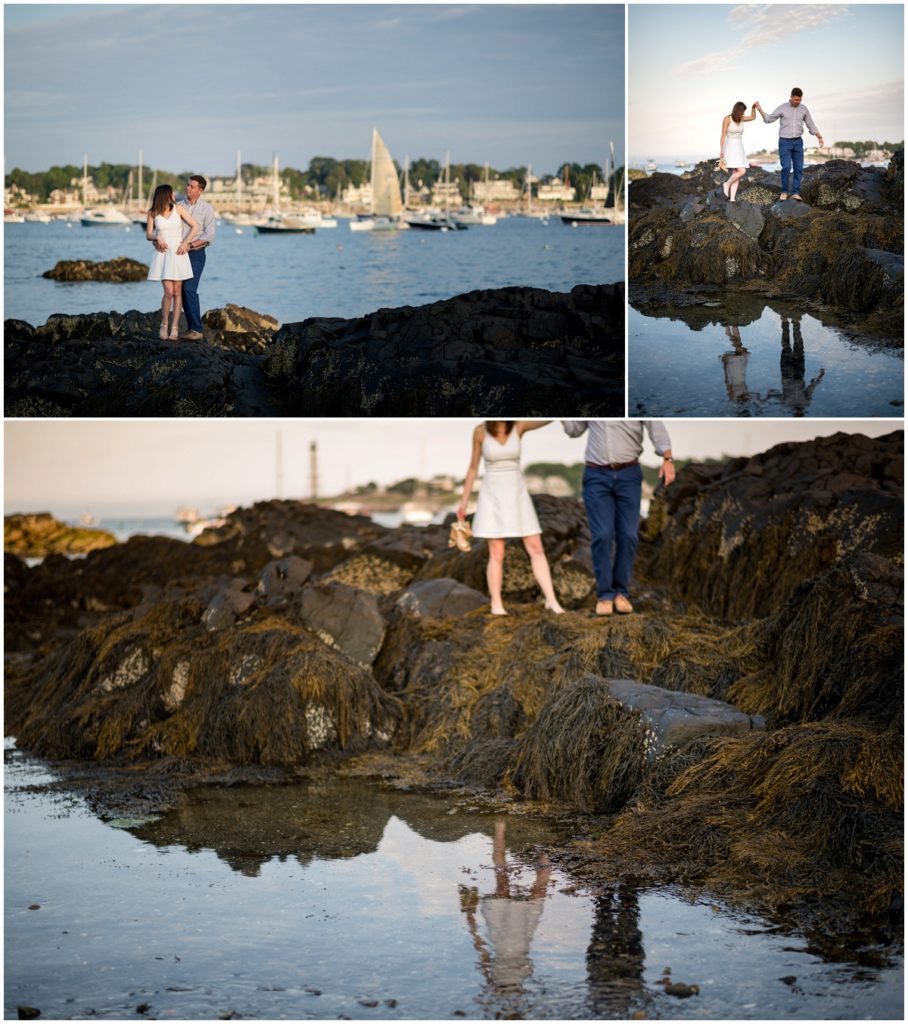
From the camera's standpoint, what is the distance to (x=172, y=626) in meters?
9.20

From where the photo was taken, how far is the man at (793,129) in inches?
264

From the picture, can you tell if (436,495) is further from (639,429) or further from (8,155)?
(8,155)

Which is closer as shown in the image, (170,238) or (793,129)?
(793,129)

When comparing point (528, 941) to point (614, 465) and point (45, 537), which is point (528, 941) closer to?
point (614, 465)

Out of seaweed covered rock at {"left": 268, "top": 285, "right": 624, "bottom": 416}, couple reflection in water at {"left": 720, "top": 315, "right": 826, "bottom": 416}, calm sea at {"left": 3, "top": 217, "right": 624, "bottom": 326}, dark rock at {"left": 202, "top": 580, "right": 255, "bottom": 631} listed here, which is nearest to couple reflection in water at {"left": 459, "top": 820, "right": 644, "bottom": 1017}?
seaweed covered rock at {"left": 268, "top": 285, "right": 624, "bottom": 416}

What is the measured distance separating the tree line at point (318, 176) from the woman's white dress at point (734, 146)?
0.55 m

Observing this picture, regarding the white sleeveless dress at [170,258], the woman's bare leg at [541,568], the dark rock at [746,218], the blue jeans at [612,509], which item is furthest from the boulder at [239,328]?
the woman's bare leg at [541,568]

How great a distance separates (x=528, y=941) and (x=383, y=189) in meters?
3.73

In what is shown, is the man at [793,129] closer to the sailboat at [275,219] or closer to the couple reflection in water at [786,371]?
the couple reflection in water at [786,371]

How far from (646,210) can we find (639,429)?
171 centimetres

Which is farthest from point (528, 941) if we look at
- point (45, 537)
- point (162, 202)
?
point (45, 537)

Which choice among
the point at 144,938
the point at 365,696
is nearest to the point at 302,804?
the point at 365,696

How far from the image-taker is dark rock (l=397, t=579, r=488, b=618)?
30.3 ft

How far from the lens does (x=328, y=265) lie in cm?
718
